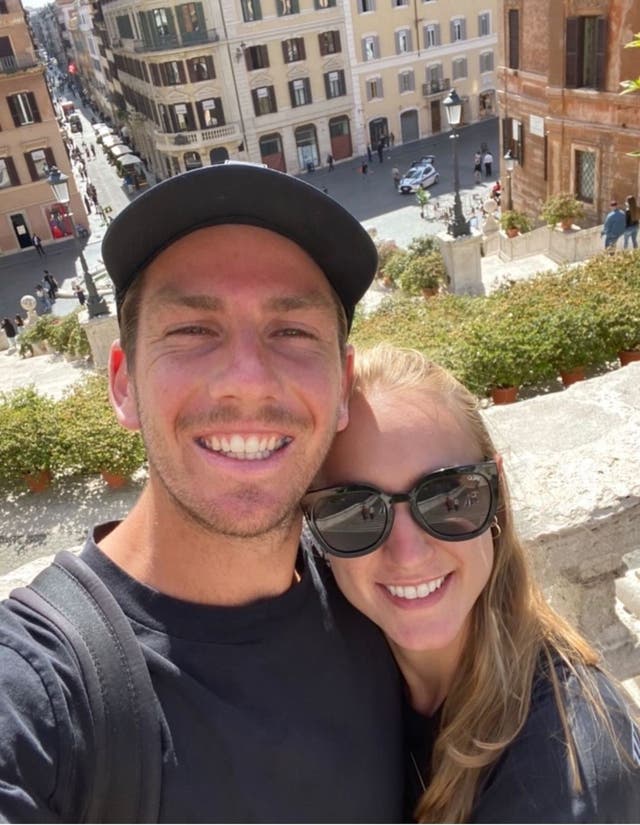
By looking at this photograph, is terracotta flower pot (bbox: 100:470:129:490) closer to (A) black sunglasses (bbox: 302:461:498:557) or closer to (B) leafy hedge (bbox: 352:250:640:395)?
Result: (B) leafy hedge (bbox: 352:250:640:395)

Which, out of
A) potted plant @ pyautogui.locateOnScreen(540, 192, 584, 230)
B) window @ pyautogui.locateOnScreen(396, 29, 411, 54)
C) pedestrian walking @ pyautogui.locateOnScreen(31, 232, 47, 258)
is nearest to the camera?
potted plant @ pyautogui.locateOnScreen(540, 192, 584, 230)

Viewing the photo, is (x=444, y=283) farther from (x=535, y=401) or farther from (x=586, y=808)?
(x=586, y=808)

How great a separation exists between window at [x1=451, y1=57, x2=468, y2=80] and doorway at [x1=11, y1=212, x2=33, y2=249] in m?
23.1

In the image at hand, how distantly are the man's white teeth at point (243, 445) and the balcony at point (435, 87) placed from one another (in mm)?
39043

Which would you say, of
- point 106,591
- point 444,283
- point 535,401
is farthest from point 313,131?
point 106,591

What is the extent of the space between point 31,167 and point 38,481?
86.0 ft

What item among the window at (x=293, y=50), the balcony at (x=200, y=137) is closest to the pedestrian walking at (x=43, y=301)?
the balcony at (x=200, y=137)

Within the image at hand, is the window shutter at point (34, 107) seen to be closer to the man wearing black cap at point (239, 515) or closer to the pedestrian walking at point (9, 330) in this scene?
the pedestrian walking at point (9, 330)

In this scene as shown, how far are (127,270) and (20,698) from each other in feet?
3.30

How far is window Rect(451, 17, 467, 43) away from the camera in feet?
120

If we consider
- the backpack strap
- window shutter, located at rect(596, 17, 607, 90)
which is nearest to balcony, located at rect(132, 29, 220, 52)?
window shutter, located at rect(596, 17, 607, 90)

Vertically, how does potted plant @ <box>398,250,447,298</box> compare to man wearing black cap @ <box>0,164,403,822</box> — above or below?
below

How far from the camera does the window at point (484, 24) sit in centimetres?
3712

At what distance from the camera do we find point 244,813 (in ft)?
4.55
